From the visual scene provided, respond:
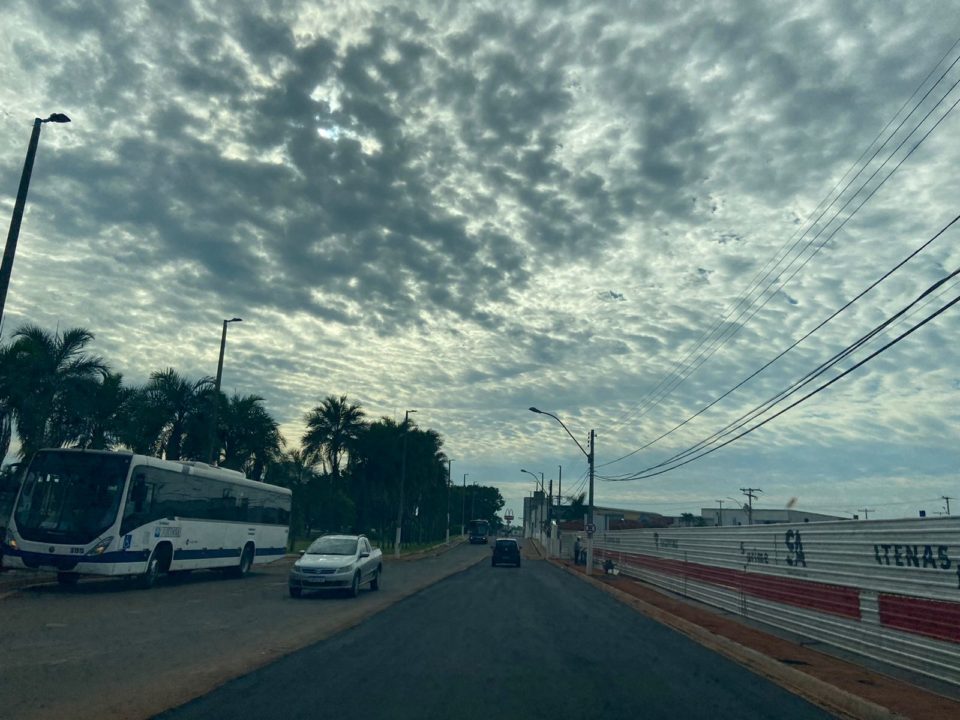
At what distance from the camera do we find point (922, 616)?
439 inches

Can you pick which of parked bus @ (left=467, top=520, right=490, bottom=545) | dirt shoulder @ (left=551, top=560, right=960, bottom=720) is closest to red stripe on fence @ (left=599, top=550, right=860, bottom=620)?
dirt shoulder @ (left=551, top=560, right=960, bottom=720)

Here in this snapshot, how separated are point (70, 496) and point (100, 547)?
1.56m

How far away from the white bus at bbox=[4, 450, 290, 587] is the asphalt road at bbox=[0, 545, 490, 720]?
2.57ft

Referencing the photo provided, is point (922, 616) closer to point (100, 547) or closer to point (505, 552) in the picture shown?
point (100, 547)

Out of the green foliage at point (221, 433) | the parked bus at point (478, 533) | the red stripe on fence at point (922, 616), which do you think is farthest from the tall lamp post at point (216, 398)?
the parked bus at point (478, 533)

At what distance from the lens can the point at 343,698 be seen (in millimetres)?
7898

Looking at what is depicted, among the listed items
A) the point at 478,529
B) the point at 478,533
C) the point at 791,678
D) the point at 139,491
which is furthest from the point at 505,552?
the point at 478,529

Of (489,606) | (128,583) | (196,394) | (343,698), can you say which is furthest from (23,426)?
(343,698)

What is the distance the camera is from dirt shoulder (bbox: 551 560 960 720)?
27.3 feet

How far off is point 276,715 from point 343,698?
37.5 inches

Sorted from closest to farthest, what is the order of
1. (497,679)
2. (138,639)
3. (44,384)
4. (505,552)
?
(497,679)
(138,639)
(44,384)
(505,552)

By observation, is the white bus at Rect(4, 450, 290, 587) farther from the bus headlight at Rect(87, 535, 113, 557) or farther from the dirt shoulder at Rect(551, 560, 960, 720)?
the dirt shoulder at Rect(551, 560, 960, 720)

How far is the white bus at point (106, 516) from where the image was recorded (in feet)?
59.7

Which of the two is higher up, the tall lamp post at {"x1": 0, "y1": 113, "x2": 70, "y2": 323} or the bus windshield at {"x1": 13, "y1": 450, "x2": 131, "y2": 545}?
the tall lamp post at {"x1": 0, "y1": 113, "x2": 70, "y2": 323}
